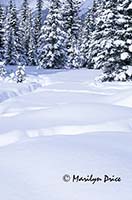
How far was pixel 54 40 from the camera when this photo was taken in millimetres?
37250

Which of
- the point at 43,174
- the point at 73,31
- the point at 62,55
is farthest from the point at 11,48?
the point at 43,174

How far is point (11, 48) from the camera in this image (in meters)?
47.8

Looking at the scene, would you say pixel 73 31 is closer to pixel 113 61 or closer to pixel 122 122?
pixel 113 61

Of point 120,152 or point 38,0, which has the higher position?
point 38,0

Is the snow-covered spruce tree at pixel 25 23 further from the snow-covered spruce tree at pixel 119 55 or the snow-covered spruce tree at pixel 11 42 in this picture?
the snow-covered spruce tree at pixel 119 55

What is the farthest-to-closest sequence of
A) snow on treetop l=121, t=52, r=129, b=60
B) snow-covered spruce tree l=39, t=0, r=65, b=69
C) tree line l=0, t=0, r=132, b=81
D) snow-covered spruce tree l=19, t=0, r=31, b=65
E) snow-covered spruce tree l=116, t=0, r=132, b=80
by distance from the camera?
1. snow-covered spruce tree l=19, t=0, r=31, b=65
2. snow-covered spruce tree l=39, t=0, r=65, b=69
3. tree line l=0, t=0, r=132, b=81
4. snow-covered spruce tree l=116, t=0, r=132, b=80
5. snow on treetop l=121, t=52, r=129, b=60

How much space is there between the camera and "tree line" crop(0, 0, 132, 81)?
20062 mm

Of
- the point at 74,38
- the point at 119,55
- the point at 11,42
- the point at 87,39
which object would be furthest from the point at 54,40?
the point at 119,55

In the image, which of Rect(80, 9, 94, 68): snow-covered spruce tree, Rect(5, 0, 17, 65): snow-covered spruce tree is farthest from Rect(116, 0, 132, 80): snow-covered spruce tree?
Rect(5, 0, 17, 65): snow-covered spruce tree

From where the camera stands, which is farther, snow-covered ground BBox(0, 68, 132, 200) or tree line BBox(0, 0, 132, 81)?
tree line BBox(0, 0, 132, 81)

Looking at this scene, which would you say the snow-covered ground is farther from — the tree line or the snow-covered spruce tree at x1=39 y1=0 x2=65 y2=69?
the snow-covered spruce tree at x1=39 y1=0 x2=65 y2=69

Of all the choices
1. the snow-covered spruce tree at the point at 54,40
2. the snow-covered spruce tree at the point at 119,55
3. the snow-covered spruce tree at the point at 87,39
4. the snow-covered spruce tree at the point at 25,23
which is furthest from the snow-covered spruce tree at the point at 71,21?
the snow-covered spruce tree at the point at 119,55

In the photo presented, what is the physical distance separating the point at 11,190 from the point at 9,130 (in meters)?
3.07

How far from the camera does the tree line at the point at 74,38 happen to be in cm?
2006
